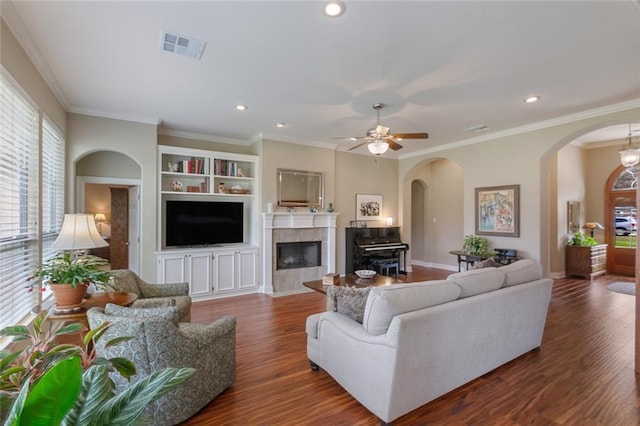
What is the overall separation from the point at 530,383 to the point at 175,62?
14.3 ft

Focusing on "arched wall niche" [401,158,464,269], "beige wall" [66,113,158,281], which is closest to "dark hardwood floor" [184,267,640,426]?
"beige wall" [66,113,158,281]

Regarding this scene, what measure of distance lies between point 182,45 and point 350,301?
265 centimetres

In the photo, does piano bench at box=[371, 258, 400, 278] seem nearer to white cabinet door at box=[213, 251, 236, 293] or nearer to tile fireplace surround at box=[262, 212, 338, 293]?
tile fireplace surround at box=[262, 212, 338, 293]

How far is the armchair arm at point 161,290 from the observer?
3445 millimetres

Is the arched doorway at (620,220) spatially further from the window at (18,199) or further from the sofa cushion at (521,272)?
the window at (18,199)

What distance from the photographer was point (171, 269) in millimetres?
4844

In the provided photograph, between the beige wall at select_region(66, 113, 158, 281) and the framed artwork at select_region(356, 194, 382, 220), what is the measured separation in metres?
4.12

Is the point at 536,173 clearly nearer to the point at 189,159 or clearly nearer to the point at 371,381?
the point at 371,381

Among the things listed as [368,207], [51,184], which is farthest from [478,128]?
[51,184]

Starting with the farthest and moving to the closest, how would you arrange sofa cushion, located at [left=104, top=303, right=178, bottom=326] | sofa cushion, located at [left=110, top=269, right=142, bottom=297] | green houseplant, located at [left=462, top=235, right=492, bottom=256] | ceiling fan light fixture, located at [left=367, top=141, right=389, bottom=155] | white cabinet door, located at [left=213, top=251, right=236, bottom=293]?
green houseplant, located at [left=462, top=235, right=492, bottom=256]
white cabinet door, located at [left=213, top=251, right=236, bottom=293]
ceiling fan light fixture, located at [left=367, top=141, right=389, bottom=155]
sofa cushion, located at [left=110, top=269, right=142, bottom=297]
sofa cushion, located at [left=104, top=303, right=178, bottom=326]

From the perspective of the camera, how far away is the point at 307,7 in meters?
2.20

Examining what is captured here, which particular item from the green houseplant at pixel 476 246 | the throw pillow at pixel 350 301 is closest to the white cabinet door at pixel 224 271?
the throw pillow at pixel 350 301

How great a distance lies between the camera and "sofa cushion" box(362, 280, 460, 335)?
205cm

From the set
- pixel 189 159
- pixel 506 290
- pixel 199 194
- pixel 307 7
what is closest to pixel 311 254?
pixel 199 194
